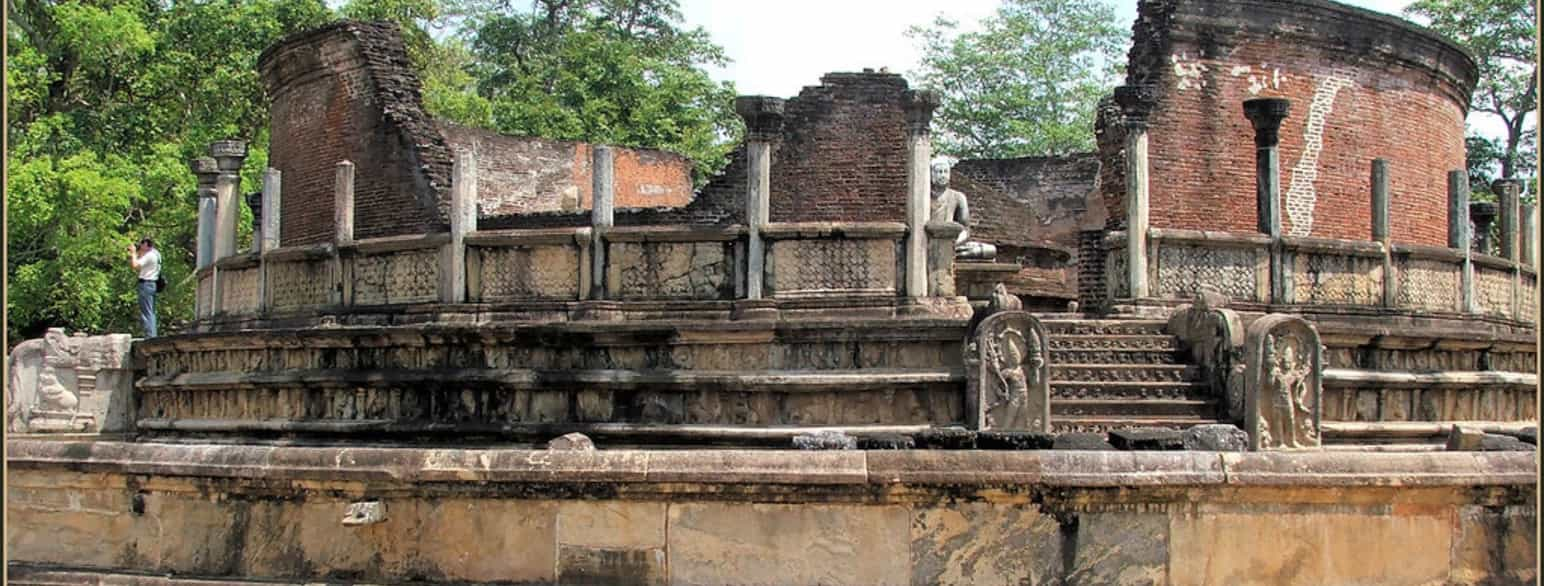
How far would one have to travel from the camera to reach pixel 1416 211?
18.5m

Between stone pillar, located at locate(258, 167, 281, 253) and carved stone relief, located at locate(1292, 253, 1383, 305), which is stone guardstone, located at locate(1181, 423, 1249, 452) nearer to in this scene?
carved stone relief, located at locate(1292, 253, 1383, 305)

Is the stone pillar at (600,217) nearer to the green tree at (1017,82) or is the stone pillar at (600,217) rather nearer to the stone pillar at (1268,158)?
the stone pillar at (1268,158)

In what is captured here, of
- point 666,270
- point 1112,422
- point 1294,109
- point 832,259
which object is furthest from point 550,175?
point 1112,422

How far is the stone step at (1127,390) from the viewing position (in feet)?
34.2

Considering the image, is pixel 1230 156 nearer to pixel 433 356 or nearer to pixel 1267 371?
pixel 1267 371

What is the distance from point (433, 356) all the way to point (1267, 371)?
6.69 meters

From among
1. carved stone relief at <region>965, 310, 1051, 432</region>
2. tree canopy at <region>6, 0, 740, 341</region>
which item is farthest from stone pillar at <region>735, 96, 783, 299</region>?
tree canopy at <region>6, 0, 740, 341</region>

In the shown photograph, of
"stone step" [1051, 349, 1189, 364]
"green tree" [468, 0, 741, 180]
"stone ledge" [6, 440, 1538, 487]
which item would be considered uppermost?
"green tree" [468, 0, 741, 180]

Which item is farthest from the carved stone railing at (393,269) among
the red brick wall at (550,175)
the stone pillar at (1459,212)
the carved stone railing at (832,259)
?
the stone pillar at (1459,212)

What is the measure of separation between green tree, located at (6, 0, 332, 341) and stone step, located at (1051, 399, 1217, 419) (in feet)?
51.4

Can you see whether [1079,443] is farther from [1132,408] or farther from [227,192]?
[227,192]

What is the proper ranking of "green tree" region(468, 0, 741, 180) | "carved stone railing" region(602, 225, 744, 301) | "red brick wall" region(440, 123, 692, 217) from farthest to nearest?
"green tree" region(468, 0, 741, 180) < "red brick wall" region(440, 123, 692, 217) < "carved stone railing" region(602, 225, 744, 301)

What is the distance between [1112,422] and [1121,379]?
75cm

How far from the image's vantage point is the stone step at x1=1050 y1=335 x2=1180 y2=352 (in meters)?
11.0
